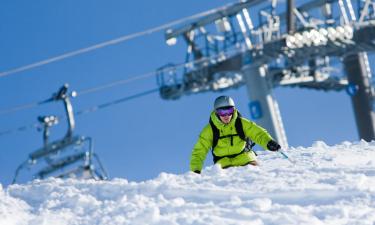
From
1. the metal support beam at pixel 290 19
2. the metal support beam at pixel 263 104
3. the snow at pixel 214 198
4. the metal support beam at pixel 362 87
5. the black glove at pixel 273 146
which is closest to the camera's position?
the snow at pixel 214 198

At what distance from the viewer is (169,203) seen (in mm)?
6047

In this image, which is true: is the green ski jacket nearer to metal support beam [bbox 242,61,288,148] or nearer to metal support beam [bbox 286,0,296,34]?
metal support beam [bbox 286,0,296,34]

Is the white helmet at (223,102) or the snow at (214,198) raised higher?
the white helmet at (223,102)

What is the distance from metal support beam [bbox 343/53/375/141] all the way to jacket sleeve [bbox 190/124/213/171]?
→ 58.7ft

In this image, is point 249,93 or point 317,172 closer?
point 317,172

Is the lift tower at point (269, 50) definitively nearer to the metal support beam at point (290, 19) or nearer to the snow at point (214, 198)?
the metal support beam at point (290, 19)

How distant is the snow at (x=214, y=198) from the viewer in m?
5.58

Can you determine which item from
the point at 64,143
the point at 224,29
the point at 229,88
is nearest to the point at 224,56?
the point at 224,29

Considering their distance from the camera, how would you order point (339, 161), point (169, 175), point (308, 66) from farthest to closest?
1. point (308, 66)
2. point (339, 161)
3. point (169, 175)

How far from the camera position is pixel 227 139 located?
29.3ft

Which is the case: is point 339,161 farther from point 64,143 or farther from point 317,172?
point 64,143

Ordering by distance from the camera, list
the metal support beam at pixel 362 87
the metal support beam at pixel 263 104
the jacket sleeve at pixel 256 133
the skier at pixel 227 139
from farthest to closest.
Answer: the metal support beam at pixel 362 87 < the metal support beam at pixel 263 104 < the skier at pixel 227 139 < the jacket sleeve at pixel 256 133

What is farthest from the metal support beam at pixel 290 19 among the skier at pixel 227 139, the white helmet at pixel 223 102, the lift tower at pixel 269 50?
the white helmet at pixel 223 102

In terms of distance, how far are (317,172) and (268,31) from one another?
47.2 ft
